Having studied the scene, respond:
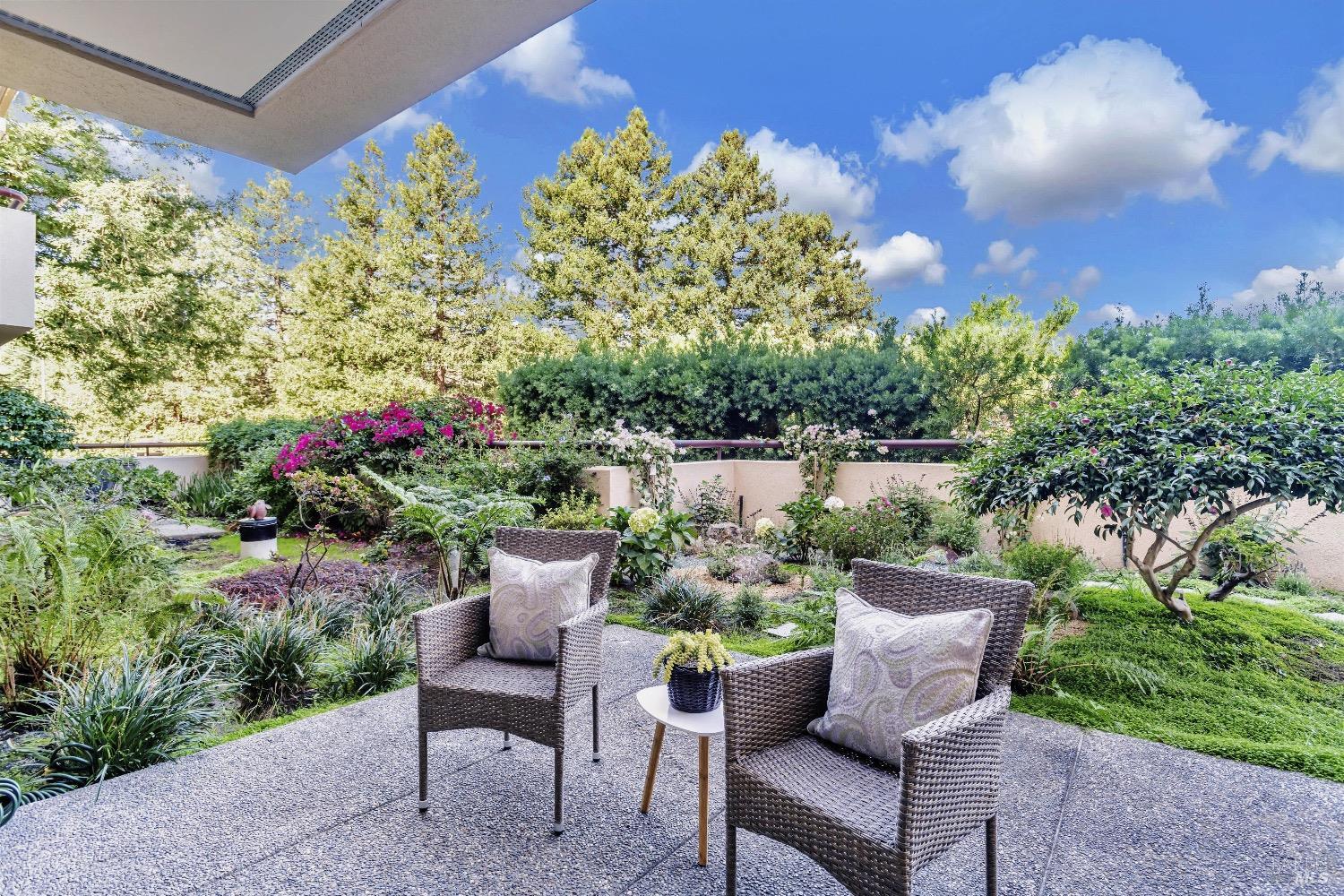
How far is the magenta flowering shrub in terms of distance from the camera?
6941mm

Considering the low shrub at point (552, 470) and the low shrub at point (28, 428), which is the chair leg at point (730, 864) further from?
the low shrub at point (28, 428)

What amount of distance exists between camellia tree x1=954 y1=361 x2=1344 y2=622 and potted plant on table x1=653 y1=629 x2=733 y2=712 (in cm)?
203

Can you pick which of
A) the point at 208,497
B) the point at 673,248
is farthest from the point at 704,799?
the point at 673,248

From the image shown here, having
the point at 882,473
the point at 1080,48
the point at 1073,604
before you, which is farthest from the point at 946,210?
the point at 1073,604

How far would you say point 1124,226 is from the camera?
45.2ft

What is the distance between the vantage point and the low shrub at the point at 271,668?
3080 millimetres

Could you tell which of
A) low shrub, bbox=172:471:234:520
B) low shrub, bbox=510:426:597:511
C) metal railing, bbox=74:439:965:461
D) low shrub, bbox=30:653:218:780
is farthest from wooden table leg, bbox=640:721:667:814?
low shrub, bbox=172:471:234:520

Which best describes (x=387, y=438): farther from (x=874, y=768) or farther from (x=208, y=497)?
(x=874, y=768)

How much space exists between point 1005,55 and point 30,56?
1606 centimetres

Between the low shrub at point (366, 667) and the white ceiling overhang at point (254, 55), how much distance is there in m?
2.54

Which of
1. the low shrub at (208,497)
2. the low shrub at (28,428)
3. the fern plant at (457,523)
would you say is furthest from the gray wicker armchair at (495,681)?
the low shrub at (208,497)

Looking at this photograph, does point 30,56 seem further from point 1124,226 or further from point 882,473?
point 1124,226

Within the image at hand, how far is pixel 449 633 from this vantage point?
2.46m

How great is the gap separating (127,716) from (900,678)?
8.62ft
